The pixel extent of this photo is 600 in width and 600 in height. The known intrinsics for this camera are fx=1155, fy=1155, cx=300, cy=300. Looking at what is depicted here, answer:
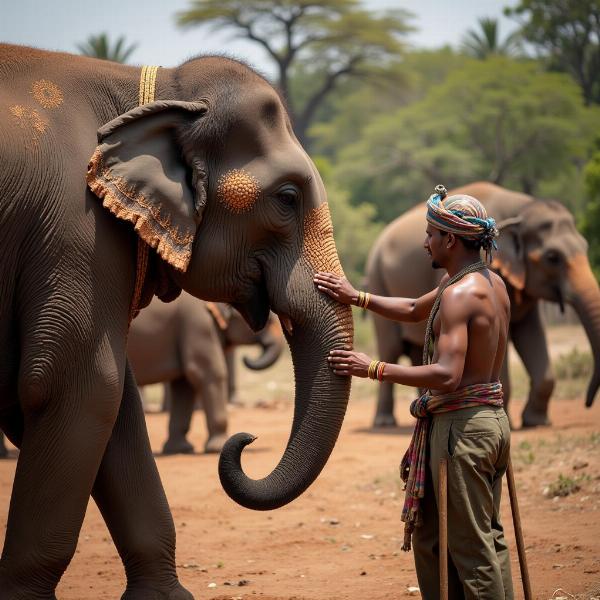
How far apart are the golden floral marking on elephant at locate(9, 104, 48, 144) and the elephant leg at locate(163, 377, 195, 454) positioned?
23.4 feet

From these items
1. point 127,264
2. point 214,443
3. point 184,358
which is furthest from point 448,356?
point 214,443

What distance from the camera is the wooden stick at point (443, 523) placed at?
14.2ft

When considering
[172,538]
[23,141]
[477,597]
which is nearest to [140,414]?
[172,538]

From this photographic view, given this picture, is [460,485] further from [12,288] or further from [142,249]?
[12,288]

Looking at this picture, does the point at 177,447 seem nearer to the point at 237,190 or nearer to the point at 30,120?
the point at 237,190

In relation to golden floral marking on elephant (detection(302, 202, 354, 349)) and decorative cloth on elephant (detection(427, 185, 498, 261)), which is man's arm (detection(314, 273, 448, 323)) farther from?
decorative cloth on elephant (detection(427, 185, 498, 261))

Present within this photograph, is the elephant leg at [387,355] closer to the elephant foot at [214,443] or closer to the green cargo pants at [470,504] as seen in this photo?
the elephant foot at [214,443]

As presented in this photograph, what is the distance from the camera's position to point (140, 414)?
5.00 metres

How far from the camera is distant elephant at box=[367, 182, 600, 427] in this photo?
450 inches

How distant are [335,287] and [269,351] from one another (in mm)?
7729

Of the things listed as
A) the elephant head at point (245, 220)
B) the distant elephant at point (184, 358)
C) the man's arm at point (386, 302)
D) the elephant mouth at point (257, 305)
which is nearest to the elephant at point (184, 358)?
the distant elephant at point (184, 358)

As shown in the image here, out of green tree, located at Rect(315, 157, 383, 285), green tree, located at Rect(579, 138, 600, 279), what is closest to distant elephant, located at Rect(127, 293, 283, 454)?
green tree, located at Rect(579, 138, 600, 279)

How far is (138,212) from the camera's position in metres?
4.45

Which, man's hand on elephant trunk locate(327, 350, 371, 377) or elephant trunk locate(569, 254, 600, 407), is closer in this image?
man's hand on elephant trunk locate(327, 350, 371, 377)
